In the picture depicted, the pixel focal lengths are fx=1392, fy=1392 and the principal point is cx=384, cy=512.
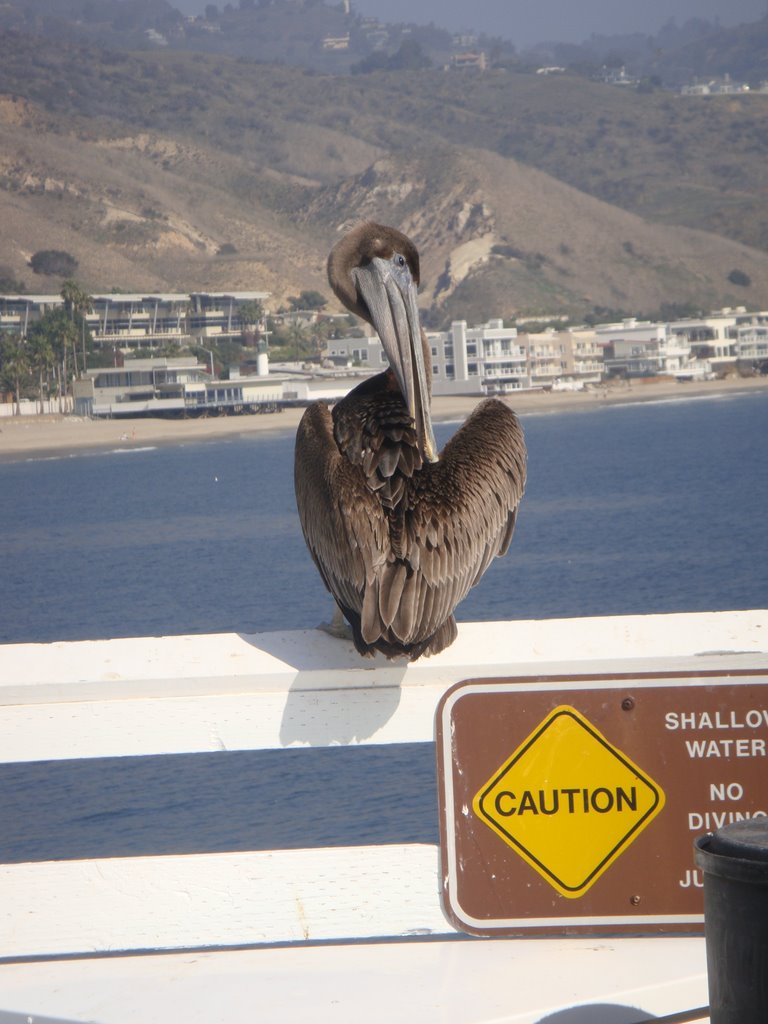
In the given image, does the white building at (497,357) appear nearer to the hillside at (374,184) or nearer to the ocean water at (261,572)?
the ocean water at (261,572)

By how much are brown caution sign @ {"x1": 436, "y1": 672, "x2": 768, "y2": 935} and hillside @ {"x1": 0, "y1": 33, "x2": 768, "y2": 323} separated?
366ft

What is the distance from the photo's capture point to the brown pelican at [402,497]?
287 centimetres

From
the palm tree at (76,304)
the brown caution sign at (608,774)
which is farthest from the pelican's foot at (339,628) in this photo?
the palm tree at (76,304)

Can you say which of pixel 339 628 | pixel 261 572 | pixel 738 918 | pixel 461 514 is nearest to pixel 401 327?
pixel 461 514

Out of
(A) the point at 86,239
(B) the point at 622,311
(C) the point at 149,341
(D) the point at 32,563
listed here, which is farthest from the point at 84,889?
(B) the point at 622,311

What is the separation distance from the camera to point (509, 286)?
12506 centimetres

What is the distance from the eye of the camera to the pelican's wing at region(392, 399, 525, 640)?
114 inches

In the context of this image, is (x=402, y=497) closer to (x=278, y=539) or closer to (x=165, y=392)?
(x=278, y=539)

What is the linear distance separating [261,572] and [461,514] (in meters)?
34.7

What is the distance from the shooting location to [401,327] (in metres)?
3.96

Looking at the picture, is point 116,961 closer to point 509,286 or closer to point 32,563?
point 32,563

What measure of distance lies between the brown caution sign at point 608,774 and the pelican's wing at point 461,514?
1.40ft

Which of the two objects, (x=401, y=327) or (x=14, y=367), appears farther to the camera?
(x=14, y=367)

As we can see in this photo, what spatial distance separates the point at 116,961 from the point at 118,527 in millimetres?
49682
